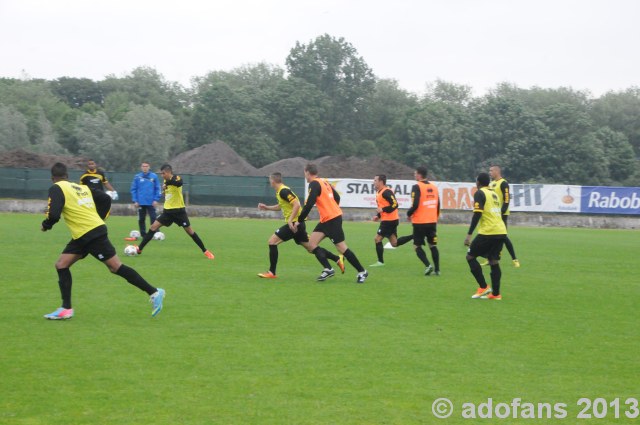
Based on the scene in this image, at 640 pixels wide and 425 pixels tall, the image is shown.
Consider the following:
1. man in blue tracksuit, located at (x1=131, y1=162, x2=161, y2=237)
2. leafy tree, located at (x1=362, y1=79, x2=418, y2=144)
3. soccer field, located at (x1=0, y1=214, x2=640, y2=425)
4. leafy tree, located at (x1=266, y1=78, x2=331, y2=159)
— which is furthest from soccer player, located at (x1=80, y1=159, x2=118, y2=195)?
leafy tree, located at (x1=362, y1=79, x2=418, y2=144)

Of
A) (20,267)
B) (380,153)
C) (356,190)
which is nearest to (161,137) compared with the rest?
(380,153)

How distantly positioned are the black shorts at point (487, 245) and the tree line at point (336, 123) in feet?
156

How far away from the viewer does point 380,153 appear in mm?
70000

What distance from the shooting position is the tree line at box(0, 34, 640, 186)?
2329 inches

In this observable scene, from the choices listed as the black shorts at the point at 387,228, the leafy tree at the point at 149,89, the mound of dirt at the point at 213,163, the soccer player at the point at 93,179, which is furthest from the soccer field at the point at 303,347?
the leafy tree at the point at 149,89

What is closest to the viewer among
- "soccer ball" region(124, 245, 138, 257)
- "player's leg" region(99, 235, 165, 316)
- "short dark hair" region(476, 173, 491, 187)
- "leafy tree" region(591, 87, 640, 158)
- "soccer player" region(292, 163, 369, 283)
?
"player's leg" region(99, 235, 165, 316)

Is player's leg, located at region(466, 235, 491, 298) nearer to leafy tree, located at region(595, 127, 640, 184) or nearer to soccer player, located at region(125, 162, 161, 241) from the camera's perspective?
soccer player, located at region(125, 162, 161, 241)

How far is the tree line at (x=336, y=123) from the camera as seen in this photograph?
59156 millimetres

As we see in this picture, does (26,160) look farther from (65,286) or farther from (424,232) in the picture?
(65,286)

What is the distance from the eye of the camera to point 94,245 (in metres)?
9.45

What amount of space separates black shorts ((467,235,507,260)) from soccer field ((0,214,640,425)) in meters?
0.78

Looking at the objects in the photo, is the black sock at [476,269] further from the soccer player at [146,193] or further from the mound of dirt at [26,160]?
the mound of dirt at [26,160]

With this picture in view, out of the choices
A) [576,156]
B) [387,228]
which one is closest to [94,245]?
[387,228]

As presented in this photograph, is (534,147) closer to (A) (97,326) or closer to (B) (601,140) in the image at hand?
(B) (601,140)
